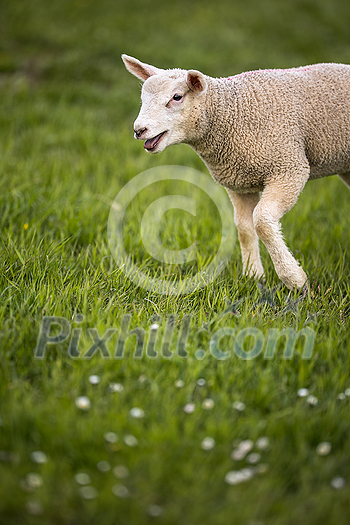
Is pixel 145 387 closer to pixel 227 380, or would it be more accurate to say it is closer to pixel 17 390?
pixel 227 380

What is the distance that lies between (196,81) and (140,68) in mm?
471

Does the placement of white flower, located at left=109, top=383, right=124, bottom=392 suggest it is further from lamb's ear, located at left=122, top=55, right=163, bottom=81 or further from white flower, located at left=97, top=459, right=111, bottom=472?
lamb's ear, located at left=122, top=55, right=163, bottom=81

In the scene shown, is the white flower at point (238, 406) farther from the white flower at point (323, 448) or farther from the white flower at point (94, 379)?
the white flower at point (94, 379)

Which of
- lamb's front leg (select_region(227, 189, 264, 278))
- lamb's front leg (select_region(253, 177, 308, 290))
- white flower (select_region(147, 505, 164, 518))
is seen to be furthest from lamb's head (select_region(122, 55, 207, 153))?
white flower (select_region(147, 505, 164, 518))

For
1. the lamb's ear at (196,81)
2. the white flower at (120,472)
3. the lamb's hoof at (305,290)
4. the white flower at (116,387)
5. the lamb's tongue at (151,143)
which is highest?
the lamb's ear at (196,81)

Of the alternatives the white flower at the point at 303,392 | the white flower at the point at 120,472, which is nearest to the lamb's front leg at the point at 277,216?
the white flower at the point at 303,392

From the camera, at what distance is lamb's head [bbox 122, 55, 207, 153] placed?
2.46 meters

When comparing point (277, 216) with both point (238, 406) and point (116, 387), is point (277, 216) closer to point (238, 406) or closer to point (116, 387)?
point (238, 406)

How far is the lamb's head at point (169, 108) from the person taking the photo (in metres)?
2.46

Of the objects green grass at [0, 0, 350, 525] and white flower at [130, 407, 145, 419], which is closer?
green grass at [0, 0, 350, 525]

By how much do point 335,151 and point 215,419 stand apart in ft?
6.02

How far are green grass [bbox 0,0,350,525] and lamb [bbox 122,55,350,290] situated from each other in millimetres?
587

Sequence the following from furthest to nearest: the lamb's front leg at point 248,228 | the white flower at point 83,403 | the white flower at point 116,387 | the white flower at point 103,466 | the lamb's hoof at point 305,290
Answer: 1. the lamb's front leg at point 248,228
2. the lamb's hoof at point 305,290
3. the white flower at point 116,387
4. the white flower at point 83,403
5. the white flower at point 103,466

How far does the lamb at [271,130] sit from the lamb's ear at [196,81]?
0.05 meters
